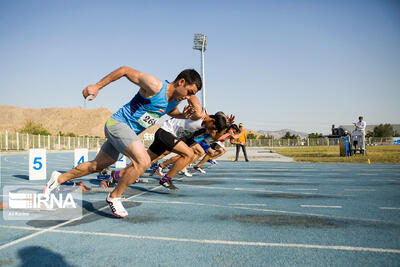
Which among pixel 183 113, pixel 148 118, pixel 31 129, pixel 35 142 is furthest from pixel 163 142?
pixel 31 129

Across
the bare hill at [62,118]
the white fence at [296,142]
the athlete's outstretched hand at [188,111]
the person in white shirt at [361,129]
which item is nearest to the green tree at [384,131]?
the white fence at [296,142]

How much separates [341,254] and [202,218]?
1.91m

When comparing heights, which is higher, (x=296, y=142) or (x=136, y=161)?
(x=136, y=161)

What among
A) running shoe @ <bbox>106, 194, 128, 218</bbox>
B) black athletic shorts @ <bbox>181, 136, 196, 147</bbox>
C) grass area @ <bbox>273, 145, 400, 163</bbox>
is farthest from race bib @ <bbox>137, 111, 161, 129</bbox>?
grass area @ <bbox>273, 145, 400, 163</bbox>

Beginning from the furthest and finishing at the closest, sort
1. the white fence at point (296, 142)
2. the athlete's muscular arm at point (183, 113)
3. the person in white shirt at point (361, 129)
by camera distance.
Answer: the white fence at point (296, 142)
the person in white shirt at point (361, 129)
the athlete's muscular arm at point (183, 113)

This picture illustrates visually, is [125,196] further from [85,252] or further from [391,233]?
[391,233]

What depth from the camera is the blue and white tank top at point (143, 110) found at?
4172mm

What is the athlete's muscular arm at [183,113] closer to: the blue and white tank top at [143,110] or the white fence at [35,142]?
the blue and white tank top at [143,110]

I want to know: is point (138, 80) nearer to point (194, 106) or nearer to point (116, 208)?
point (194, 106)

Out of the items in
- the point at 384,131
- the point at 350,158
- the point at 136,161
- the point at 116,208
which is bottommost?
the point at 350,158

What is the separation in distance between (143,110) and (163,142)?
209 centimetres

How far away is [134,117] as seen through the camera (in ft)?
14.1

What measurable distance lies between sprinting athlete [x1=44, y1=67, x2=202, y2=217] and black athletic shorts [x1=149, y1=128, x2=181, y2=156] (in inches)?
69.2

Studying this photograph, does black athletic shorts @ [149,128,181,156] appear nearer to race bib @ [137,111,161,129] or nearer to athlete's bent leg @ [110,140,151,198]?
race bib @ [137,111,161,129]
